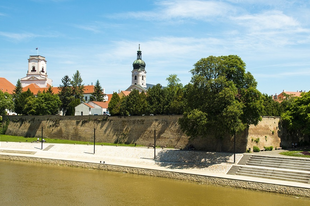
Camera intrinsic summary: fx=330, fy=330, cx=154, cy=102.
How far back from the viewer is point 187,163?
26.1m

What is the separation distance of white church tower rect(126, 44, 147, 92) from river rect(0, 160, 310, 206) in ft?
204

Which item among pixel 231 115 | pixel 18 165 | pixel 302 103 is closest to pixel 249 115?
pixel 231 115

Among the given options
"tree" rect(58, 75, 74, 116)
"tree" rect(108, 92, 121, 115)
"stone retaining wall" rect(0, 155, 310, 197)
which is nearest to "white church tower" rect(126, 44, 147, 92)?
"tree" rect(58, 75, 74, 116)

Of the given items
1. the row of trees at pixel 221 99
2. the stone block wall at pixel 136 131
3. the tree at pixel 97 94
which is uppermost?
the tree at pixel 97 94

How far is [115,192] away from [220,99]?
1040 cm

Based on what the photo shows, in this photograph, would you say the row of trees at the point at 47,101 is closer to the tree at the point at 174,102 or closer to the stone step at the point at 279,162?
the tree at the point at 174,102

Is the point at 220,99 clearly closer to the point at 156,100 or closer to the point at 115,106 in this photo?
the point at 156,100

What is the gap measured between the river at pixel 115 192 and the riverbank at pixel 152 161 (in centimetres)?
55

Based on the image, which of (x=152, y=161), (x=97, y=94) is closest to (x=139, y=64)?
(x=97, y=94)

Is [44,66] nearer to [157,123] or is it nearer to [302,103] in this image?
[157,123]

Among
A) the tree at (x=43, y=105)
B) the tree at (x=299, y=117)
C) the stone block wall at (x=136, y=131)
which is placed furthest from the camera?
the tree at (x=43, y=105)

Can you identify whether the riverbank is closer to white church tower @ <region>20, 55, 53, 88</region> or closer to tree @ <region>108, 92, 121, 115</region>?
tree @ <region>108, 92, 121, 115</region>

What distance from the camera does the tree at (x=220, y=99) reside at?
2458 cm

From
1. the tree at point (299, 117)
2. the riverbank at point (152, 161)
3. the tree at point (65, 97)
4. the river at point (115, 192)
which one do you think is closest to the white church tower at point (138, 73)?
the tree at point (65, 97)
